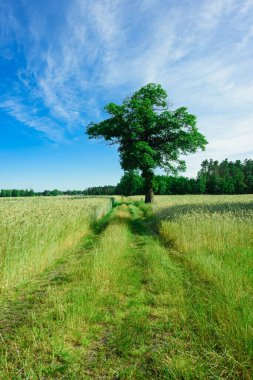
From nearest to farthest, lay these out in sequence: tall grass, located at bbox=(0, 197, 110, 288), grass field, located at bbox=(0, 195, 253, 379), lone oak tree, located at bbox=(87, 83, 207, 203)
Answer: grass field, located at bbox=(0, 195, 253, 379) → tall grass, located at bbox=(0, 197, 110, 288) → lone oak tree, located at bbox=(87, 83, 207, 203)

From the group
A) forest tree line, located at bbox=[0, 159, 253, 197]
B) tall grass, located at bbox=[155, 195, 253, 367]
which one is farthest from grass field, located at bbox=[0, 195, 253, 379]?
forest tree line, located at bbox=[0, 159, 253, 197]

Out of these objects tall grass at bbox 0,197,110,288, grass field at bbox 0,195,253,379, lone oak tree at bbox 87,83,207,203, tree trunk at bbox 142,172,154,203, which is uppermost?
lone oak tree at bbox 87,83,207,203

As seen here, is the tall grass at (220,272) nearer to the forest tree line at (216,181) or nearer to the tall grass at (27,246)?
the tall grass at (27,246)

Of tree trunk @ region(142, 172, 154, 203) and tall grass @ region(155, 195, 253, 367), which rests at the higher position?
tree trunk @ region(142, 172, 154, 203)

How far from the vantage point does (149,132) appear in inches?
1101

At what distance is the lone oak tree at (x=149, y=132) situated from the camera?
2634 centimetres

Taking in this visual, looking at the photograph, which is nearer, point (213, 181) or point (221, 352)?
point (221, 352)

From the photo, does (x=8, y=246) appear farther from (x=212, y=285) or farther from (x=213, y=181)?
(x=213, y=181)

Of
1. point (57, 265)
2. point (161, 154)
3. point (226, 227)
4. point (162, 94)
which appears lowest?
point (57, 265)

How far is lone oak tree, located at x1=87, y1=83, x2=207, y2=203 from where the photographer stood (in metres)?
26.3

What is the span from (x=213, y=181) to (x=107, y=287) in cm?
8716

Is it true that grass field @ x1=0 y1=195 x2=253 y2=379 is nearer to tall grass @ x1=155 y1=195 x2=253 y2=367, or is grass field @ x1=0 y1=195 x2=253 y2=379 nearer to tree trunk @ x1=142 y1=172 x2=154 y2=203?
tall grass @ x1=155 y1=195 x2=253 y2=367

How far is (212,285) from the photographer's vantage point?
5.49 meters

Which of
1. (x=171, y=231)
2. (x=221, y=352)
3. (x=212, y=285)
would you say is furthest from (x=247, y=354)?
(x=171, y=231)
